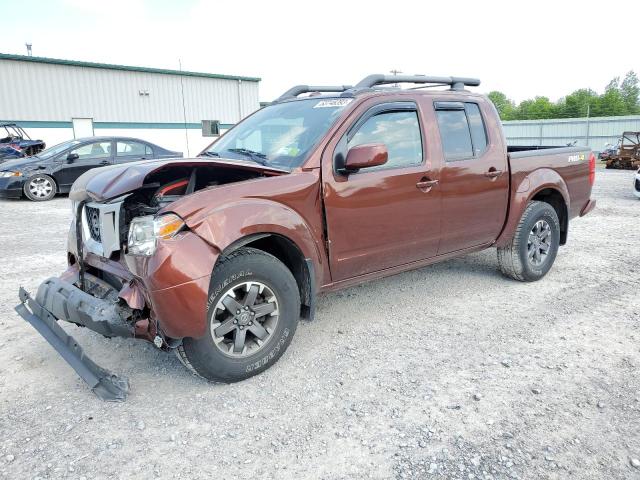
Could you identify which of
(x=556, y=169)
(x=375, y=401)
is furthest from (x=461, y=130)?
(x=375, y=401)

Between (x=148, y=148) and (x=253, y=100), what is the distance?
16590 mm

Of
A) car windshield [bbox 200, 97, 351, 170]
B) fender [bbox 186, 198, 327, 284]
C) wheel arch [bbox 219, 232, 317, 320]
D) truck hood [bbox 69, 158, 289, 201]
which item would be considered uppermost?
car windshield [bbox 200, 97, 351, 170]

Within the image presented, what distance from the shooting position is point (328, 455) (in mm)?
2547

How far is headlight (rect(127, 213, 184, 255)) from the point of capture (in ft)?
9.36

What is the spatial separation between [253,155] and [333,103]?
0.77m

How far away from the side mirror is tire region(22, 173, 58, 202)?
10797mm

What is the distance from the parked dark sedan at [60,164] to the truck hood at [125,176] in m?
8.43

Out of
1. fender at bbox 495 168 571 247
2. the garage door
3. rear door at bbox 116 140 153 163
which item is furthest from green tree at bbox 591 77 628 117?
fender at bbox 495 168 571 247

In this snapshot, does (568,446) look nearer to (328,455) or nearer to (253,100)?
(328,455)

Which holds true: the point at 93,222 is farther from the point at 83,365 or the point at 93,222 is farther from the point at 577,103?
the point at 577,103

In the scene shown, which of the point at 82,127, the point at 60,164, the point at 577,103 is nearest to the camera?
the point at 60,164

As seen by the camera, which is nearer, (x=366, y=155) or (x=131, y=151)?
(x=366, y=155)

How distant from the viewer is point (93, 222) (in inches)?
135

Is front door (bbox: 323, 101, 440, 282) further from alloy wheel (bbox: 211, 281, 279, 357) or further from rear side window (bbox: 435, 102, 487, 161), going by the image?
alloy wheel (bbox: 211, 281, 279, 357)
